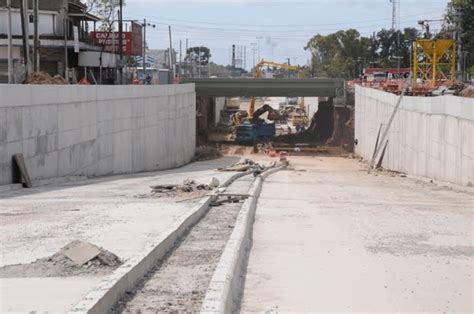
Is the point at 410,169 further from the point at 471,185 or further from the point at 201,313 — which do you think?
the point at 201,313

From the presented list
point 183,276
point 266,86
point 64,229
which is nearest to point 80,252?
point 183,276

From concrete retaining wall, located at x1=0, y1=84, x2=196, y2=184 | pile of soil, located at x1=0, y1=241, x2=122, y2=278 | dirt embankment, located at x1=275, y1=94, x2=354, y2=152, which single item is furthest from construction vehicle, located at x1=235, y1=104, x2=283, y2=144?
pile of soil, located at x1=0, y1=241, x2=122, y2=278

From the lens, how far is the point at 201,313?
6.76 m

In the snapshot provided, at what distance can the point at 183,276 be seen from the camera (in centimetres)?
862

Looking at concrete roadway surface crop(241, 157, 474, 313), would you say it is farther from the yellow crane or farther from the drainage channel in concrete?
the yellow crane

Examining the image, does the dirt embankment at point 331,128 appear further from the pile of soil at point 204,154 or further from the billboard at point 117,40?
the billboard at point 117,40

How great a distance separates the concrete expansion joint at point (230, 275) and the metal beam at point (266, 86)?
72.5 meters

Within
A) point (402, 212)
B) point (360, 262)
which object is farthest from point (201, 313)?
point (402, 212)

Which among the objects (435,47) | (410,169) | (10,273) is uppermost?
(435,47)

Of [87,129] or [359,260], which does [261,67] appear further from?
[359,260]

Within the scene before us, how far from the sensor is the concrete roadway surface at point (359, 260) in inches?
332

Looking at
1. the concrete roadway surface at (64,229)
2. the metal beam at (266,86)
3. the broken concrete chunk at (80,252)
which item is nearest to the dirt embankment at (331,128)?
the metal beam at (266,86)

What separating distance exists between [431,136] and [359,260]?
2683 centimetres

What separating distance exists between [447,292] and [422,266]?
1.50 metres
